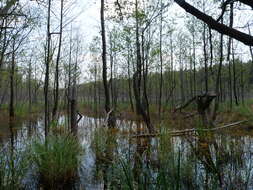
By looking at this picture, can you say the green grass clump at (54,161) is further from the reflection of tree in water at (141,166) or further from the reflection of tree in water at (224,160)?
the reflection of tree in water at (224,160)

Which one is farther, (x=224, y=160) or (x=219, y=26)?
(x=224, y=160)

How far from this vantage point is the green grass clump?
4012mm

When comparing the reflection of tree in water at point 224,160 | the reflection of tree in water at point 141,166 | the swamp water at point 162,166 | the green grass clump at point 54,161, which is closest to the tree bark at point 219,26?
the swamp water at point 162,166

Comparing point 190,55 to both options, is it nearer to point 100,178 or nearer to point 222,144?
point 222,144

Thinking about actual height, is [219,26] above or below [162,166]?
above

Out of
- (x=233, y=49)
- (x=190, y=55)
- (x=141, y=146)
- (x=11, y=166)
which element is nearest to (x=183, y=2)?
(x=11, y=166)

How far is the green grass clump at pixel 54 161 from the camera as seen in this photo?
401 cm

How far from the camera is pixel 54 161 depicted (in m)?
4.00

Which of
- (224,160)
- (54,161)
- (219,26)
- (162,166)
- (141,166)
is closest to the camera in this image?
(219,26)

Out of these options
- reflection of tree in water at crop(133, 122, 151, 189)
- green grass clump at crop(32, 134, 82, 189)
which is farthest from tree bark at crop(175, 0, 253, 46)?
green grass clump at crop(32, 134, 82, 189)

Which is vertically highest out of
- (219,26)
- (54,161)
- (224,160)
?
(219,26)

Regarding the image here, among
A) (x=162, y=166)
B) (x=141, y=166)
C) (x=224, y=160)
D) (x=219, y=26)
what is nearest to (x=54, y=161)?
(x=141, y=166)

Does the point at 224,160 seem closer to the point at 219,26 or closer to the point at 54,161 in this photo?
the point at 219,26

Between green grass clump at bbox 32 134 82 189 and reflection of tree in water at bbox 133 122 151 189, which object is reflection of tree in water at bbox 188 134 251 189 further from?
green grass clump at bbox 32 134 82 189
